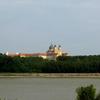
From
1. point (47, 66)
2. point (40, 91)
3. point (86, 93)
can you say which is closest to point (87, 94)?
point (86, 93)

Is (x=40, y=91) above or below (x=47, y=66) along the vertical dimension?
below

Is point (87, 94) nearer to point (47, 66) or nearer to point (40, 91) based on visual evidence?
point (40, 91)

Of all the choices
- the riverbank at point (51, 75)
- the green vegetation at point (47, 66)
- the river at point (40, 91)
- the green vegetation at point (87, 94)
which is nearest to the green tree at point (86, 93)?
the green vegetation at point (87, 94)

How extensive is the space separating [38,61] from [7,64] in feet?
14.2

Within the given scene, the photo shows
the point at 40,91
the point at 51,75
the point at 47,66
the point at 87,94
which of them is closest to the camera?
the point at 87,94

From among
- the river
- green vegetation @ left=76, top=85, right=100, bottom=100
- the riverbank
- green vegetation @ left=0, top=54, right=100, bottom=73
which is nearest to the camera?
green vegetation @ left=76, top=85, right=100, bottom=100

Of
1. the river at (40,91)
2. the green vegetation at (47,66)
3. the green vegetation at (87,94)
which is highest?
the green vegetation at (47,66)

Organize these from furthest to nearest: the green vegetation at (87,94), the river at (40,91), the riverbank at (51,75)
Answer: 1. the riverbank at (51,75)
2. the river at (40,91)
3. the green vegetation at (87,94)

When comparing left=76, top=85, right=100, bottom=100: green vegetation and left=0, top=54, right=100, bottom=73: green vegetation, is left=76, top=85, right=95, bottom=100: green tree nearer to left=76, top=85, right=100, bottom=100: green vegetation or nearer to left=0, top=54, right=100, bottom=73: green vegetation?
left=76, top=85, right=100, bottom=100: green vegetation

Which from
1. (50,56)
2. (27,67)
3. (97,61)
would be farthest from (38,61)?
(50,56)

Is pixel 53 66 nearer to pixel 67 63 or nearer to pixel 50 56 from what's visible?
pixel 67 63

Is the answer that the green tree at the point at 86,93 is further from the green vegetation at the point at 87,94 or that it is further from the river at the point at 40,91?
the river at the point at 40,91

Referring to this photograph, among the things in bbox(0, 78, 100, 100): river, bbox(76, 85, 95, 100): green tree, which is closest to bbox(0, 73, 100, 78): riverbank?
bbox(0, 78, 100, 100): river

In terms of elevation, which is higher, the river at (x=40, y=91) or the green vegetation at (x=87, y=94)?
the green vegetation at (x=87, y=94)
